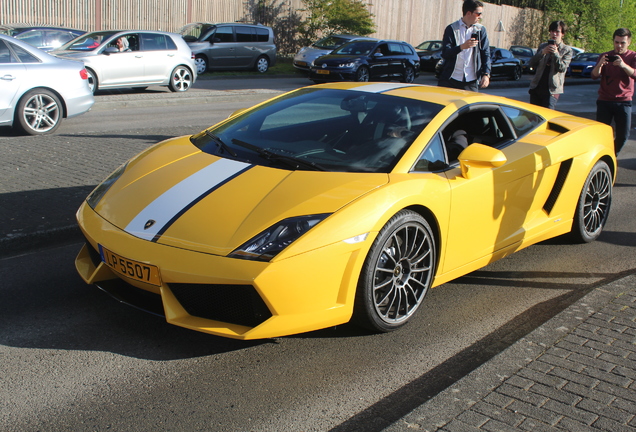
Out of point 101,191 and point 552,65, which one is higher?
point 552,65

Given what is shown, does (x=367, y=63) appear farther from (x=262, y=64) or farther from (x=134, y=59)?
(x=134, y=59)

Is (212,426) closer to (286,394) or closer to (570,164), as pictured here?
(286,394)

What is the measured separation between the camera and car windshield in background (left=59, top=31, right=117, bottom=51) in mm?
15336

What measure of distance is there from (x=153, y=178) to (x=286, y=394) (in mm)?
1641

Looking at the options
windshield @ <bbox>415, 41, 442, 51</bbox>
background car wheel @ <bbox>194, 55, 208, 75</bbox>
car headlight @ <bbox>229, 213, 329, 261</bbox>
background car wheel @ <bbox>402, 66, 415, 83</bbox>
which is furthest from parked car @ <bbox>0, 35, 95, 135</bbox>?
windshield @ <bbox>415, 41, 442, 51</bbox>

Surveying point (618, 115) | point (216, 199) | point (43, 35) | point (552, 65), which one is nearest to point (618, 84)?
point (618, 115)

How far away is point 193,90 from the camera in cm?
1708

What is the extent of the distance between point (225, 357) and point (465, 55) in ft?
17.5

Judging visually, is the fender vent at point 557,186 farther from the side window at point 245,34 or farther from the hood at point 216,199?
the side window at point 245,34

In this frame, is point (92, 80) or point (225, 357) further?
point (92, 80)

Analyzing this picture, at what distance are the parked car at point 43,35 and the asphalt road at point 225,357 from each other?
49.7 feet

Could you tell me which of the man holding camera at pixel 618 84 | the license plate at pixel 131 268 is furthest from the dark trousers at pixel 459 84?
the license plate at pixel 131 268

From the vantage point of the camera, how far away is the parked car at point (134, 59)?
A: 1509 centimetres

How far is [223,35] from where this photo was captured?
77.4 feet
